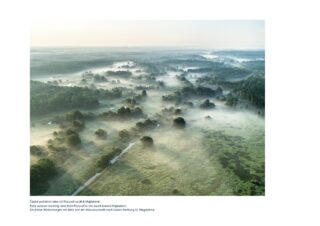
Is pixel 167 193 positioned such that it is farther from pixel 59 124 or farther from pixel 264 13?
pixel 264 13

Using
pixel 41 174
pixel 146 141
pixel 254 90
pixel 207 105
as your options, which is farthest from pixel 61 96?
pixel 254 90

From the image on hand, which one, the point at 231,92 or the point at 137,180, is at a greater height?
the point at 231,92

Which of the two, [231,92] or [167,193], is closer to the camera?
[167,193]

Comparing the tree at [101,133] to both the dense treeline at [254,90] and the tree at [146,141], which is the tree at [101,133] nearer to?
the tree at [146,141]

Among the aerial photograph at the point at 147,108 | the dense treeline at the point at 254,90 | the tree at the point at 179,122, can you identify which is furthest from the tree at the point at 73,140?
the dense treeline at the point at 254,90
